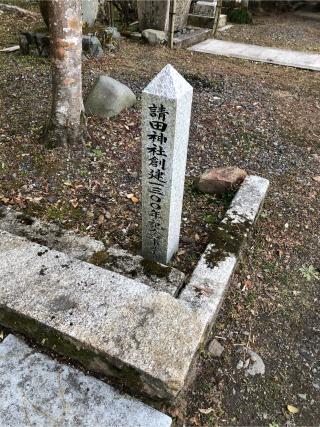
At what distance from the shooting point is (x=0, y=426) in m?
1.93

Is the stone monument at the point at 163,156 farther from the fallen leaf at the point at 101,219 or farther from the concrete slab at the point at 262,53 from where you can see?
the concrete slab at the point at 262,53

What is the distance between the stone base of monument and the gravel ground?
9301 millimetres

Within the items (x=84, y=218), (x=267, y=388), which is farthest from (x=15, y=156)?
(x=267, y=388)

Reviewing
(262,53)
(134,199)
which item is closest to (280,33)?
(262,53)

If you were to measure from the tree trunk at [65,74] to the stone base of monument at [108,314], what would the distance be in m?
1.94

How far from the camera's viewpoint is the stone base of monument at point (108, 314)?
2062mm

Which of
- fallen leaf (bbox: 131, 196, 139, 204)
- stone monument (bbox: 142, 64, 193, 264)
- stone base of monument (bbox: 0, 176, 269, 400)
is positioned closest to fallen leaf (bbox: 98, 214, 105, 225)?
fallen leaf (bbox: 131, 196, 139, 204)

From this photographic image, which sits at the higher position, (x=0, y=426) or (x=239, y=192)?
(x=239, y=192)

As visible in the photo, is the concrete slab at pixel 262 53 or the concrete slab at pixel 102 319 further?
the concrete slab at pixel 262 53

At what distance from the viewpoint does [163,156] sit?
2.49 meters

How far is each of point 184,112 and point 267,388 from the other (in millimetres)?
1934

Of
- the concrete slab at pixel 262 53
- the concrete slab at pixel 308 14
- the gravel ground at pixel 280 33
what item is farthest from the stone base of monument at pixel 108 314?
the concrete slab at pixel 308 14

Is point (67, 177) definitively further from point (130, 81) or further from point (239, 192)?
point (130, 81)

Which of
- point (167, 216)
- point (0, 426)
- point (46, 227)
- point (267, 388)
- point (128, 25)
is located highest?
point (128, 25)
